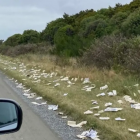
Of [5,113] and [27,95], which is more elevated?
[5,113]

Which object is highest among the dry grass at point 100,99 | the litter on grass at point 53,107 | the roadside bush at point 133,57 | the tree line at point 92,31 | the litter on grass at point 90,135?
the tree line at point 92,31

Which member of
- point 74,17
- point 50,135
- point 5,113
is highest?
point 74,17

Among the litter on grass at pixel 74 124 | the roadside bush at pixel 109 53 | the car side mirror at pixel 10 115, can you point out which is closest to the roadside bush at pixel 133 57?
the roadside bush at pixel 109 53

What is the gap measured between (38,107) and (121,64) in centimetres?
538

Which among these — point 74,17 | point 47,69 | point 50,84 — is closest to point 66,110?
point 50,84

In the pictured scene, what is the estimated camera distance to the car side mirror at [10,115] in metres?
2.78

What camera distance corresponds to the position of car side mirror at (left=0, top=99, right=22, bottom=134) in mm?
2779

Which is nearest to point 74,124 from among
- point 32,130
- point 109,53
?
point 32,130

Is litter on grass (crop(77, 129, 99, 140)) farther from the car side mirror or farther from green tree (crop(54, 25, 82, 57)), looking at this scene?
green tree (crop(54, 25, 82, 57))

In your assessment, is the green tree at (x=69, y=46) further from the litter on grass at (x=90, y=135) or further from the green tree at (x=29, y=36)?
the green tree at (x=29, y=36)

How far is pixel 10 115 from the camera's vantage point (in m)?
2.87

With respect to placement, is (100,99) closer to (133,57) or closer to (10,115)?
(133,57)

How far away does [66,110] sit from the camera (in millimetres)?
9172

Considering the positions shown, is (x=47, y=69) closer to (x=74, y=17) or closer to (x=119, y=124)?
(x=119, y=124)
